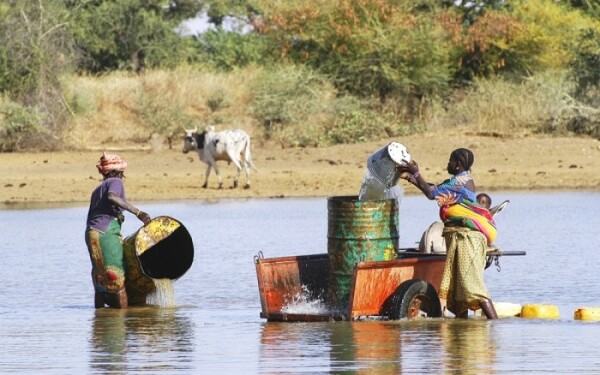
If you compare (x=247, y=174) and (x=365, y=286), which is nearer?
(x=365, y=286)

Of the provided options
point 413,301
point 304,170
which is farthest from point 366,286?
point 304,170

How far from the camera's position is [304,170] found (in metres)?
28.9

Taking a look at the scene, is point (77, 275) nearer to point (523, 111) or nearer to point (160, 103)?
point (523, 111)

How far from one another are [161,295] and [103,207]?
108 centimetres

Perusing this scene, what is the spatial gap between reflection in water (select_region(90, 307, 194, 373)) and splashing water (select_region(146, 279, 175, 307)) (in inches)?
5.7

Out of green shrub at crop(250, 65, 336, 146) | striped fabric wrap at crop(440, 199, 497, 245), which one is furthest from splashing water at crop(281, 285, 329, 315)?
green shrub at crop(250, 65, 336, 146)

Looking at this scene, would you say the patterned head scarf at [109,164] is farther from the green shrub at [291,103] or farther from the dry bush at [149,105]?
the dry bush at [149,105]

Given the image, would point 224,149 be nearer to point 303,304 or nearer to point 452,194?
point 303,304

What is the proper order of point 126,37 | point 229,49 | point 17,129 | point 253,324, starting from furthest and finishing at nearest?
point 229,49
point 126,37
point 17,129
point 253,324

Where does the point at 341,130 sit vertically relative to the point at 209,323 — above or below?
above

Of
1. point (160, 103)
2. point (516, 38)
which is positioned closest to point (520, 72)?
Answer: point (516, 38)

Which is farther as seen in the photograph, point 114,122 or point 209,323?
point 114,122

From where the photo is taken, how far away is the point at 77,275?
52.0ft

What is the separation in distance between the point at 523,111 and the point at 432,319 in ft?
72.0
